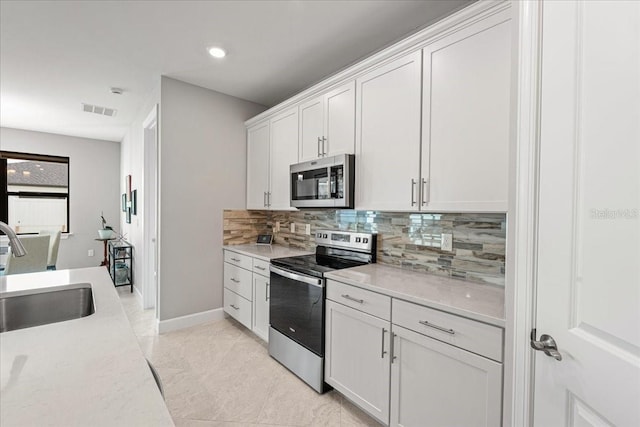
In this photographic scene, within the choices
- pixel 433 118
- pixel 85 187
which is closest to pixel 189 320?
pixel 433 118

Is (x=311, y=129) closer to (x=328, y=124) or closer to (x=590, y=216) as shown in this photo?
(x=328, y=124)

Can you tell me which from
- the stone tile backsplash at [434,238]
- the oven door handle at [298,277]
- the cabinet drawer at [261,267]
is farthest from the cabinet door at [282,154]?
the oven door handle at [298,277]

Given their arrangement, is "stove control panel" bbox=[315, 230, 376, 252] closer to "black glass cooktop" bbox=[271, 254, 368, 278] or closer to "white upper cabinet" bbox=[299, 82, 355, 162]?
"black glass cooktop" bbox=[271, 254, 368, 278]

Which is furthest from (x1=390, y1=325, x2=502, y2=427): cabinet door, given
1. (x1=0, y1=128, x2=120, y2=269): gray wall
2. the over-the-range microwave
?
(x1=0, y1=128, x2=120, y2=269): gray wall

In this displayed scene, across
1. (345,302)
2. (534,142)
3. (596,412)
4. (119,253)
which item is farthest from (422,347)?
(119,253)

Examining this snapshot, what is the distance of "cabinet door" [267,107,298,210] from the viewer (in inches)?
113

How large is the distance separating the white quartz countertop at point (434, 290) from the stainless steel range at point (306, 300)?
222 millimetres

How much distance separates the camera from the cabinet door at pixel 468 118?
1474 mm

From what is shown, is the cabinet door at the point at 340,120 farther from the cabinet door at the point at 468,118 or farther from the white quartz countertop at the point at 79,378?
the white quartz countertop at the point at 79,378

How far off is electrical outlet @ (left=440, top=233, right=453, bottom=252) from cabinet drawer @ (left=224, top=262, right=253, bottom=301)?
1817mm

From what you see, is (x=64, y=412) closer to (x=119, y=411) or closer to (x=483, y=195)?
(x=119, y=411)

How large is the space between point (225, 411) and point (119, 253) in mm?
3835

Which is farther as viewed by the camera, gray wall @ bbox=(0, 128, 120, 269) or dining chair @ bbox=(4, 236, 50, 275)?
gray wall @ bbox=(0, 128, 120, 269)

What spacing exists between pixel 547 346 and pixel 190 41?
9.40ft
